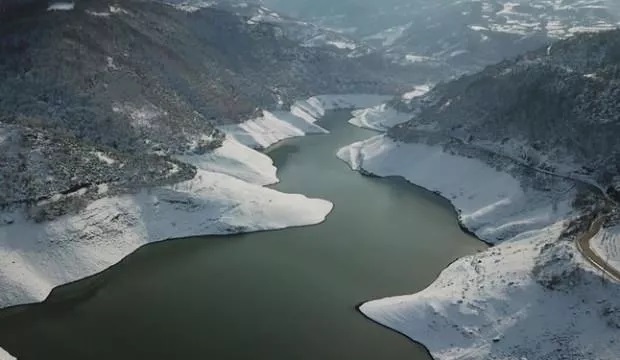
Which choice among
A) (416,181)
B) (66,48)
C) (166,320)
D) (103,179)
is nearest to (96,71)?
(66,48)

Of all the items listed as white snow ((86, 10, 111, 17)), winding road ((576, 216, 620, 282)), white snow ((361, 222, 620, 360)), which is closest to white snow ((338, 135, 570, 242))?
winding road ((576, 216, 620, 282))

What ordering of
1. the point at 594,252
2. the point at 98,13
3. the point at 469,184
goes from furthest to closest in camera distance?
the point at 98,13 < the point at 469,184 < the point at 594,252

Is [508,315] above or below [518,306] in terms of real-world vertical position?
below

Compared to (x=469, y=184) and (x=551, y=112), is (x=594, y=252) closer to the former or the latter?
(x=469, y=184)

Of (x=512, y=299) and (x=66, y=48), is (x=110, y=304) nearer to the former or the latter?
(x=512, y=299)

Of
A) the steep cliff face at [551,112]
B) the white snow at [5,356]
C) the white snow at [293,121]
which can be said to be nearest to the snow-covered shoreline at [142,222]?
the white snow at [5,356]

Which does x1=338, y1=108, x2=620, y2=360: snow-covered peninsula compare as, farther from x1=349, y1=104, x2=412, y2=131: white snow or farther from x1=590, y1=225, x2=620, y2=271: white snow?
x1=349, y1=104, x2=412, y2=131: white snow

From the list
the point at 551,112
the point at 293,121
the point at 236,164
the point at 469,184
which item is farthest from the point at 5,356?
the point at 293,121
